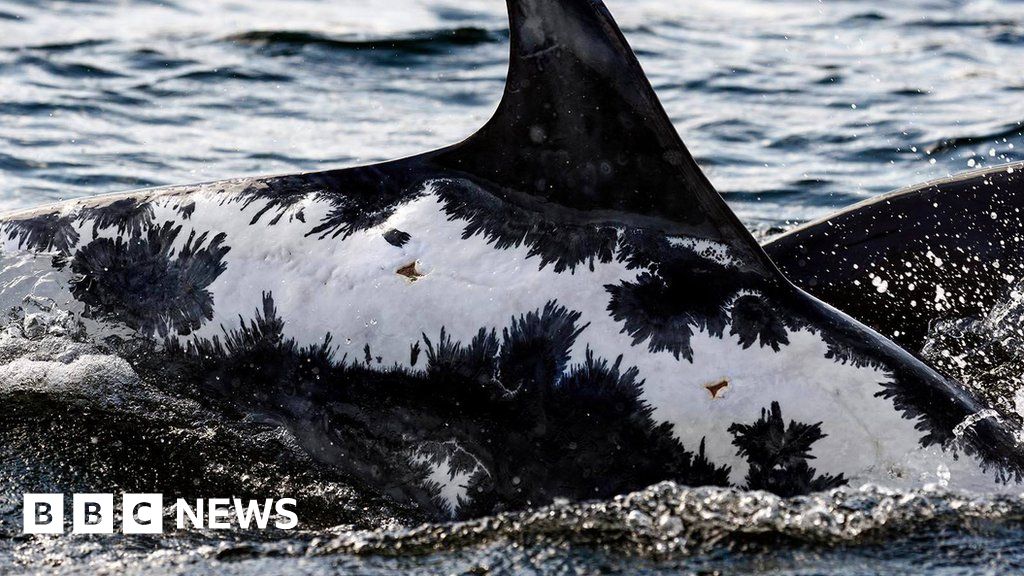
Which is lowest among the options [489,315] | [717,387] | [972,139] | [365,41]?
[717,387]

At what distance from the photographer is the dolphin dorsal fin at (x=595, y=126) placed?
136 inches

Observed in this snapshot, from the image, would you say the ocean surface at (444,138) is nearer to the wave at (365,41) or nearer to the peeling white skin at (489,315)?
the wave at (365,41)

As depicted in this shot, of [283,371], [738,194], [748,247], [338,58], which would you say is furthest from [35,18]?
[748,247]

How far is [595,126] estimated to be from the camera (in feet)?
11.5

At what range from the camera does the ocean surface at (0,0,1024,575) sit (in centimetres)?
323

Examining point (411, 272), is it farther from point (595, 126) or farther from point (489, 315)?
point (595, 126)

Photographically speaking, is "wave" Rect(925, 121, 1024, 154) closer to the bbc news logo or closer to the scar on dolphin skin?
the scar on dolphin skin

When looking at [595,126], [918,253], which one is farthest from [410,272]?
[918,253]

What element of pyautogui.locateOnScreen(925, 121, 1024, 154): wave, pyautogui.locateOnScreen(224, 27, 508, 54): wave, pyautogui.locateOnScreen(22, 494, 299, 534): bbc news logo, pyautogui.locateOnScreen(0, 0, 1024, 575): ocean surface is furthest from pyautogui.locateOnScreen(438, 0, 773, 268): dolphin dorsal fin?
pyautogui.locateOnScreen(224, 27, 508, 54): wave

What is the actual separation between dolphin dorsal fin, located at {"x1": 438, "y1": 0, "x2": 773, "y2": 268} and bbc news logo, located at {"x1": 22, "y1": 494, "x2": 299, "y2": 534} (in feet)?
3.86

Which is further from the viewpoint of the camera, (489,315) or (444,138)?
(444,138)

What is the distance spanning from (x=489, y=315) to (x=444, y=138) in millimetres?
5818

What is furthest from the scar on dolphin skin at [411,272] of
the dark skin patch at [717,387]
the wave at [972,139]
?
the wave at [972,139]

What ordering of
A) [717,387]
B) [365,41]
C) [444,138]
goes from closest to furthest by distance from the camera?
1. [717,387]
2. [444,138]
3. [365,41]
